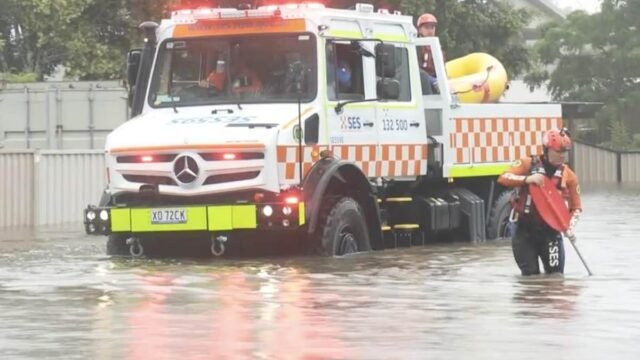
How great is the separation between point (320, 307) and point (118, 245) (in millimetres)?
5034

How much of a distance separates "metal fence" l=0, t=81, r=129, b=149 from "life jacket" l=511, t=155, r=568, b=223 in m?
14.3

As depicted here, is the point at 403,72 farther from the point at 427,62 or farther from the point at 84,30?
the point at 84,30

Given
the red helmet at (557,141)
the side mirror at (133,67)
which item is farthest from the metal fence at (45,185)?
the red helmet at (557,141)

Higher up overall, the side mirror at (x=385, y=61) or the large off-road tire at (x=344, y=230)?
the side mirror at (x=385, y=61)

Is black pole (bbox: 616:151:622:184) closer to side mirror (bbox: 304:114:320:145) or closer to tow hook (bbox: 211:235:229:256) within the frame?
side mirror (bbox: 304:114:320:145)

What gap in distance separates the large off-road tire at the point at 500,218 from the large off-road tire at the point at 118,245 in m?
5.31

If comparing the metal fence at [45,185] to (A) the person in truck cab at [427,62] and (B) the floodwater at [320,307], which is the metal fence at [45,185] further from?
(A) the person in truck cab at [427,62]

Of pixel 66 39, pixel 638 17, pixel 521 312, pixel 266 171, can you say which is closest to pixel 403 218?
pixel 266 171

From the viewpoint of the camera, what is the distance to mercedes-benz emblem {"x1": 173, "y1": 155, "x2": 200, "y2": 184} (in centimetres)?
1365

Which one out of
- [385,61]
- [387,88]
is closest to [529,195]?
[387,88]

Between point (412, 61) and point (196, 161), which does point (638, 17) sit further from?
point (196, 161)

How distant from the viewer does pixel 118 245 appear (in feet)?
49.0

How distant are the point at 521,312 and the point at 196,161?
15.2 feet

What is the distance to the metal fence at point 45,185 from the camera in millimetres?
22766
